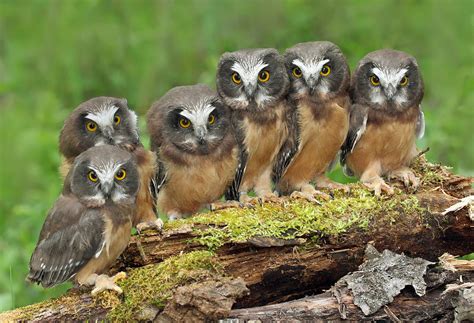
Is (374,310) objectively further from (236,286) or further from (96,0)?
(96,0)

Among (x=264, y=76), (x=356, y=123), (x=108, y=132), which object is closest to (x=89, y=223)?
(x=108, y=132)

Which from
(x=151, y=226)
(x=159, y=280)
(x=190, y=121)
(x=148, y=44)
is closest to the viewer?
(x=159, y=280)

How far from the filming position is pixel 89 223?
6.27m

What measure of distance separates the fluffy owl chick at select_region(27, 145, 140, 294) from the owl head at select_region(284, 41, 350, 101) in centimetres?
183

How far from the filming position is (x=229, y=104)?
7.51m

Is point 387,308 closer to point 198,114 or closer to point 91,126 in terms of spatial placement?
point 198,114

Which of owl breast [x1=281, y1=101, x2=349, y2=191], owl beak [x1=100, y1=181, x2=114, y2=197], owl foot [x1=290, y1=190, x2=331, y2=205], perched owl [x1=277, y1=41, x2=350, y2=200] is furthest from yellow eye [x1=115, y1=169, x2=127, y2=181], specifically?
owl breast [x1=281, y1=101, x2=349, y2=191]

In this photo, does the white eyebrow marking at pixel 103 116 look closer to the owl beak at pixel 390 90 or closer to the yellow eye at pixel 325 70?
the yellow eye at pixel 325 70

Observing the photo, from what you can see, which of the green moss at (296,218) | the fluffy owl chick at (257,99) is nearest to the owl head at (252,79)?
the fluffy owl chick at (257,99)

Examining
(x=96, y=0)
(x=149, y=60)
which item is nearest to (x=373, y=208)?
(x=149, y=60)

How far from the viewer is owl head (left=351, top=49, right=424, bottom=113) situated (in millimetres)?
7457

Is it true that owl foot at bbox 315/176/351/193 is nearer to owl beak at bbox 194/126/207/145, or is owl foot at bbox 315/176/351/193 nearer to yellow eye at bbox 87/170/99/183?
owl beak at bbox 194/126/207/145

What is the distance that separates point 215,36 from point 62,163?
5.85 metres

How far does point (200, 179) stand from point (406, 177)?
172 cm
